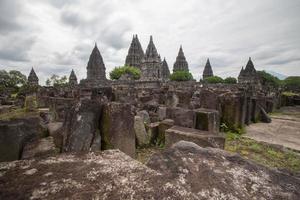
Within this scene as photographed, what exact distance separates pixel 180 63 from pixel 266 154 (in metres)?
72.5

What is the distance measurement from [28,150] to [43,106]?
1340 cm

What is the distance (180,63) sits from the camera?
74250 mm

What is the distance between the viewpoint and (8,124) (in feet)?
8.54

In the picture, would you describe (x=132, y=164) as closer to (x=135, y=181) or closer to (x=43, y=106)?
(x=135, y=181)

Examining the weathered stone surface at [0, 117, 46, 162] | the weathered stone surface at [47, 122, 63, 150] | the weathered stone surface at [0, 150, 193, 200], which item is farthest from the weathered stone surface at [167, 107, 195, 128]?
the weathered stone surface at [0, 150, 193, 200]

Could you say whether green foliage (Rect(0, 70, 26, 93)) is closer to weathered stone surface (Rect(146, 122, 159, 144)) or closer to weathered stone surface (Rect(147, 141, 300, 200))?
weathered stone surface (Rect(146, 122, 159, 144))

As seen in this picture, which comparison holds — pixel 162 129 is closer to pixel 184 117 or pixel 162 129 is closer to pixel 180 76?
pixel 184 117

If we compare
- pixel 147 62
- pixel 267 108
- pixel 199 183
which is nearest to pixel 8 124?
pixel 199 183

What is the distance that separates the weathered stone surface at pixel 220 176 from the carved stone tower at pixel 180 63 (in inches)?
2915

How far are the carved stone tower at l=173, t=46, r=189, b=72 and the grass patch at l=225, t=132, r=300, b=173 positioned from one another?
231ft

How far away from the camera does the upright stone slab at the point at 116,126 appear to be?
3201 mm

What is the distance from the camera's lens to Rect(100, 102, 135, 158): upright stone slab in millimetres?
3201

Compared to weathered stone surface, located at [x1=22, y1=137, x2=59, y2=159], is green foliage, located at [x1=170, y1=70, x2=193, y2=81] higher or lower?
higher

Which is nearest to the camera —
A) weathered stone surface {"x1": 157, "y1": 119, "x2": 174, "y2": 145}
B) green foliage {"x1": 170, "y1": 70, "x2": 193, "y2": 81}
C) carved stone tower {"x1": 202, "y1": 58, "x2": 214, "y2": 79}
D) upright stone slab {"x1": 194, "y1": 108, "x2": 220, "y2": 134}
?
weathered stone surface {"x1": 157, "y1": 119, "x2": 174, "y2": 145}
